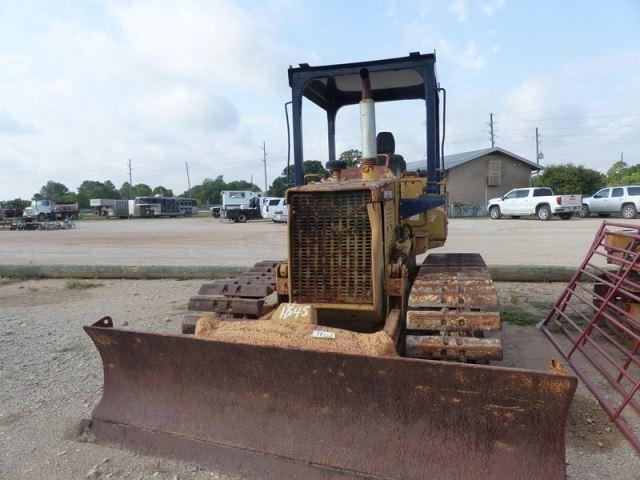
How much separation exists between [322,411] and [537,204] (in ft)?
86.8

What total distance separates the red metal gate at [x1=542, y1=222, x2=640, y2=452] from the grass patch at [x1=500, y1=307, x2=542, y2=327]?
8.7 inches

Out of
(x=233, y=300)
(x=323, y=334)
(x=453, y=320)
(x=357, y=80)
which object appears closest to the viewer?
(x=323, y=334)

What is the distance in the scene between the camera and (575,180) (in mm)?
35688

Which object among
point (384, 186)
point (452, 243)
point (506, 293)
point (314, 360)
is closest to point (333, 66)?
point (384, 186)

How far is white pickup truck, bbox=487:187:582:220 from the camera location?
25.5m

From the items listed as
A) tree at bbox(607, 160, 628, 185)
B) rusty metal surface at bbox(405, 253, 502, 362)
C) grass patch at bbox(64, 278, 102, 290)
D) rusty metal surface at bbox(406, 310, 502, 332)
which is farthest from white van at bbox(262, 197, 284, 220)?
tree at bbox(607, 160, 628, 185)

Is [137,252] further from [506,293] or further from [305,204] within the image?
[305,204]

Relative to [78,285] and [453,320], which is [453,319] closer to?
[453,320]

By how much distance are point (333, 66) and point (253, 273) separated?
2.27 meters

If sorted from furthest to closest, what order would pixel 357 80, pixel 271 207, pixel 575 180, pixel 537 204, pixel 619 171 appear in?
pixel 619 171, pixel 575 180, pixel 271 207, pixel 537 204, pixel 357 80

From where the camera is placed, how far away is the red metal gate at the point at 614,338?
3600 mm

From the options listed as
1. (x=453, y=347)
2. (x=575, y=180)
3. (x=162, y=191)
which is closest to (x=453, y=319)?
(x=453, y=347)

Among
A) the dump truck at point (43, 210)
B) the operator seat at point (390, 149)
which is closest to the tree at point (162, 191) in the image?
the dump truck at point (43, 210)

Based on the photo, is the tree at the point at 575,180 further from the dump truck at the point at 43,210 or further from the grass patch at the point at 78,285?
the dump truck at the point at 43,210
